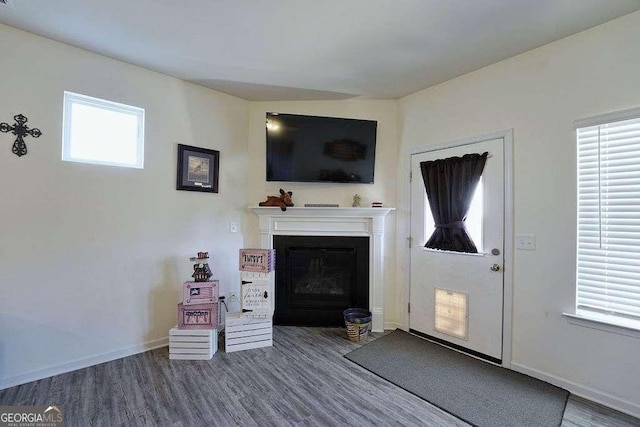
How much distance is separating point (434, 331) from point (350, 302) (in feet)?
2.99

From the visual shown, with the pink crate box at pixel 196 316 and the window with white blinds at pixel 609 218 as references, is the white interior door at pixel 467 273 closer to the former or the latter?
the window with white blinds at pixel 609 218

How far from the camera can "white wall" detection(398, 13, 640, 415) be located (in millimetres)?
1969

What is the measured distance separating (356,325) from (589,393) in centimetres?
176


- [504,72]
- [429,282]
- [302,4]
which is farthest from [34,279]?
[504,72]

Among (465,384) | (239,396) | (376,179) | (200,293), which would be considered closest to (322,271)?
(376,179)

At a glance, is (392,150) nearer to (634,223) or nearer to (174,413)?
(634,223)

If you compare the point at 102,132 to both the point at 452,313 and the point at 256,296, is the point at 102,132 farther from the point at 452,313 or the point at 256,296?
the point at 452,313

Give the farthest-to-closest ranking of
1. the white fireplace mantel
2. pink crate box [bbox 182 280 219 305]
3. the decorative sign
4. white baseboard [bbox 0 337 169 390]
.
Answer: the white fireplace mantel, the decorative sign, pink crate box [bbox 182 280 219 305], white baseboard [bbox 0 337 169 390]

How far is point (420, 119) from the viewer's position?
3.17m

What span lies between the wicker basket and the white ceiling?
239cm

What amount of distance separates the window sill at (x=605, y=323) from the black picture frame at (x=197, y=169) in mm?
3347

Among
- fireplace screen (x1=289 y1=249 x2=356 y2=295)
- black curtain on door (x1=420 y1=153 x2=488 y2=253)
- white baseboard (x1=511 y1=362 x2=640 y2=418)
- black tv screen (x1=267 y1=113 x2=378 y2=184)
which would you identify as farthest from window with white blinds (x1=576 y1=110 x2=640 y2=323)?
fireplace screen (x1=289 y1=249 x2=356 y2=295)

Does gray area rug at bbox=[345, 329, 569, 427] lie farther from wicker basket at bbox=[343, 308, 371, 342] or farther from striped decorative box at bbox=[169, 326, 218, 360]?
striped decorative box at bbox=[169, 326, 218, 360]

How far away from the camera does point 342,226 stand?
334cm
